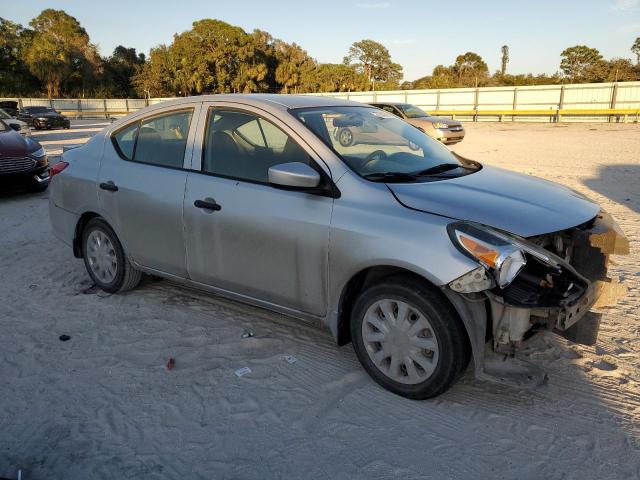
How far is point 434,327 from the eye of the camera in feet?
9.66

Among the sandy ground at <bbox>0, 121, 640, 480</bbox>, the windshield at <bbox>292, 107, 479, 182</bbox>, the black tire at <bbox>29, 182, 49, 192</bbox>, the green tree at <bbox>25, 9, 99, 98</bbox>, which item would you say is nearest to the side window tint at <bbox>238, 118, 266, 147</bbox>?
the windshield at <bbox>292, 107, 479, 182</bbox>

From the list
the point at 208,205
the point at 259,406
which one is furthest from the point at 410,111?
Answer: the point at 259,406

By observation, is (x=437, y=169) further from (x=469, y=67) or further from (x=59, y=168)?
(x=469, y=67)

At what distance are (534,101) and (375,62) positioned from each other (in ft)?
172

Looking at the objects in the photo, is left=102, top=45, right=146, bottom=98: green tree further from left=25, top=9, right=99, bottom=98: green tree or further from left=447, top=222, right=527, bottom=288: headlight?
left=447, top=222, right=527, bottom=288: headlight

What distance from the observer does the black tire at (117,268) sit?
15.5 feet

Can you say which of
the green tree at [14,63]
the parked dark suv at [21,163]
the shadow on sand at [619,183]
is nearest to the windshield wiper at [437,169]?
the shadow on sand at [619,183]

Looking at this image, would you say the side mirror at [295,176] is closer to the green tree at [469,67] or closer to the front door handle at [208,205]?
the front door handle at [208,205]

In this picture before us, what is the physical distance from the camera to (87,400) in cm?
324

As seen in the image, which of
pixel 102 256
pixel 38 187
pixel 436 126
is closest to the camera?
pixel 102 256

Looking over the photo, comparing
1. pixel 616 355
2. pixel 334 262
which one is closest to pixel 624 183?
pixel 616 355

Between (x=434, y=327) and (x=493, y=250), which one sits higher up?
(x=493, y=250)

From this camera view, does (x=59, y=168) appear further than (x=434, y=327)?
Yes

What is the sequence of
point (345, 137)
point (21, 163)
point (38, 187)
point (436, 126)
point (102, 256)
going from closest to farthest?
point (345, 137), point (102, 256), point (21, 163), point (38, 187), point (436, 126)
